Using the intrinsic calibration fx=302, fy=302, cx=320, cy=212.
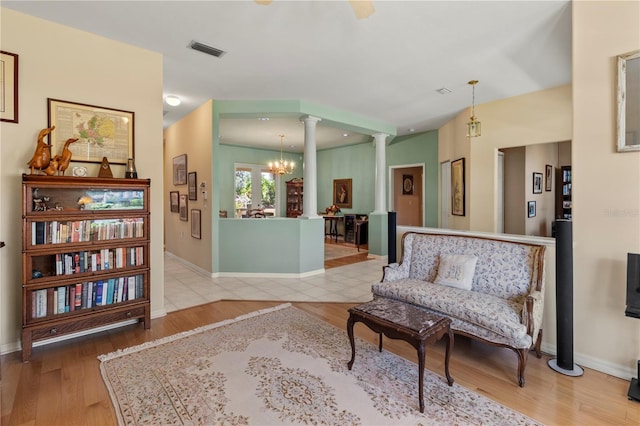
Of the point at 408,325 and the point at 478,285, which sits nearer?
the point at 408,325

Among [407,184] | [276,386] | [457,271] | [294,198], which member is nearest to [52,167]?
[276,386]

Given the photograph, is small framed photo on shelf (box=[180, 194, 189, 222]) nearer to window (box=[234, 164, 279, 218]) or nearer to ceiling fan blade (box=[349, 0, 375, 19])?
window (box=[234, 164, 279, 218])

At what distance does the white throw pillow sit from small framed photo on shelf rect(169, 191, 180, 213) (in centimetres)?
520

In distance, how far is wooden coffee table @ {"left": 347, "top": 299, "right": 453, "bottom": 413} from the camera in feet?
6.04

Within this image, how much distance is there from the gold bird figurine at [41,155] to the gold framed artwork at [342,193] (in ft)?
23.9

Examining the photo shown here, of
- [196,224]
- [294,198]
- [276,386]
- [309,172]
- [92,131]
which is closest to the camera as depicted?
[276,386]

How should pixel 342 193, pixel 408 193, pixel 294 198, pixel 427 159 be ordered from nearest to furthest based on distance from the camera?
pixel 427 159
pixel 408 193
pixel 342 193
pixel 294 198

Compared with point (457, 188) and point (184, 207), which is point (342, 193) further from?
point (184, 207)

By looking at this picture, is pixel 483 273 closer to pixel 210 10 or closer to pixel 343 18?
pixel 343 18

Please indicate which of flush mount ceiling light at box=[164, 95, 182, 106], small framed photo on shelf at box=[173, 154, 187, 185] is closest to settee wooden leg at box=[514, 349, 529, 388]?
flush mount ceiling light at box=[164, 95, 182, 106]

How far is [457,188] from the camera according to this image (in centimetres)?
588

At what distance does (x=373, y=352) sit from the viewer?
2.52m

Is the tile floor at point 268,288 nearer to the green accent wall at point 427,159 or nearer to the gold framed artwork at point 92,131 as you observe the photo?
the gold framed artwork at point 92,131

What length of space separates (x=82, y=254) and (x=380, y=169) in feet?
17.6
